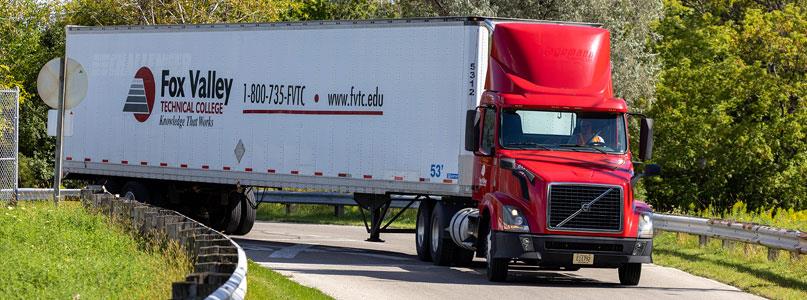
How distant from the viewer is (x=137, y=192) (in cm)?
2888

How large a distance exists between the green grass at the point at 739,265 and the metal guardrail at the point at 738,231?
11.2 inches

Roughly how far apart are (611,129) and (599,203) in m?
1.51

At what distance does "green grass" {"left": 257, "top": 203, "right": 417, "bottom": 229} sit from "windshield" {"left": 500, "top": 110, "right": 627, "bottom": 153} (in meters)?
14.0

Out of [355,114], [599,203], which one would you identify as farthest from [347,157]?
[599,203]

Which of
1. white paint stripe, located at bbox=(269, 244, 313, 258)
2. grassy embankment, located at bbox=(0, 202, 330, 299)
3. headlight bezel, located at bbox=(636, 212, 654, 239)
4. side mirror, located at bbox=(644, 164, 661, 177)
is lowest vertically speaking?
white paint stripe, located at bbox=(269, 244, 313, 258)

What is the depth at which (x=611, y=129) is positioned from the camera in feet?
66.2

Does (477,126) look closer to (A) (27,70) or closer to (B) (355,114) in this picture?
(B) (355,114)

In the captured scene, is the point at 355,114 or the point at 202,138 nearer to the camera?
the point at 355,114

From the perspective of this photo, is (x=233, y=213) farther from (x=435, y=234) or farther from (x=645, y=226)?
(x=645, y=226)

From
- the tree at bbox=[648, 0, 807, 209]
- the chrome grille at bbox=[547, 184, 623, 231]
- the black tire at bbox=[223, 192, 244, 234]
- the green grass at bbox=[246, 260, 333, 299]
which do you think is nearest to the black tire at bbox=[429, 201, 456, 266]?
the chrome grille at bbox=[547, 184, 623, 231]

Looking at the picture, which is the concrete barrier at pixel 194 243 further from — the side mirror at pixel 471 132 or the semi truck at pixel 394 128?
the side mirror at pixel 471 132

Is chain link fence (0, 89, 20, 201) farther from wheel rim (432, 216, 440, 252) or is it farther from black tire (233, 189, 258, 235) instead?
wheel rim (432, 216, 440, 252)

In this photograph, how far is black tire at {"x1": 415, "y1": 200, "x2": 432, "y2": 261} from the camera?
22.9 meters

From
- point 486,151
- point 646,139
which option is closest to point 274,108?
point 486,151
